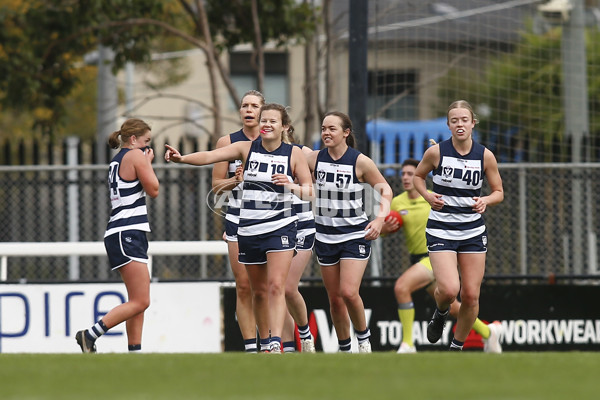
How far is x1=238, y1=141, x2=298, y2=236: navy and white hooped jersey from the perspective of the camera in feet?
28.4

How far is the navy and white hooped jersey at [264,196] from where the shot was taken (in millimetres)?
8664

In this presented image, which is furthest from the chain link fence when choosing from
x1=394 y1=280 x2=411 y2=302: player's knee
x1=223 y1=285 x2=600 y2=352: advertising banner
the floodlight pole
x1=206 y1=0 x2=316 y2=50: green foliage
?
x1=206 y1=0 x2=316 y2=50: green foliage

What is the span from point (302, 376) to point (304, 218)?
3.57 m

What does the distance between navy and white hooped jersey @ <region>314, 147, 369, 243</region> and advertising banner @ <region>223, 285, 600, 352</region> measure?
3.10 metres

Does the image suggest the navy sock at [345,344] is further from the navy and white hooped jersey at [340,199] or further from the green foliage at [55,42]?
the green foliage at [55,42]

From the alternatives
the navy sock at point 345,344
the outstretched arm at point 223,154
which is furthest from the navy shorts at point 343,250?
the outstretched arm at point 223,154

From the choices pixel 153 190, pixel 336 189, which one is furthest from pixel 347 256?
pixel 153 190

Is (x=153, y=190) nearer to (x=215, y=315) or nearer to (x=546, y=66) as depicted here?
(x=215, y=315)

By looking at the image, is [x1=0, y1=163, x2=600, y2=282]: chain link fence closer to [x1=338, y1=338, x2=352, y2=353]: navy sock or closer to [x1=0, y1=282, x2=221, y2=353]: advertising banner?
[x1=0, y1=282, x2=221, y2=353]: advertising banner

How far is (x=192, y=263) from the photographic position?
531 inches

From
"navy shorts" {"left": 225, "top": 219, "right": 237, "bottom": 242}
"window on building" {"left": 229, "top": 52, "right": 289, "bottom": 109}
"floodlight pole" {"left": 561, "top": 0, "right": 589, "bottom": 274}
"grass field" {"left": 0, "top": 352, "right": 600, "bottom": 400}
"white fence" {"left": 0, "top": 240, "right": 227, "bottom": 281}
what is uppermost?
"window on building" {"left": 229, "top": 52, "right": 289, "bottom": 109}

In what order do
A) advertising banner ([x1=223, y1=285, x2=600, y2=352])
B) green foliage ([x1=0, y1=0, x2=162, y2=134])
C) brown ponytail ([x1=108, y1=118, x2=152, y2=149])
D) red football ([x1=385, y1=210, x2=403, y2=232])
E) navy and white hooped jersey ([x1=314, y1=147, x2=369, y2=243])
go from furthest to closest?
green foliage ([x1=0, y1=0, x2=162, y2=134])
advertising banner ([x1=223, y1=285, x2=600, y2=352])
red football ([x1=385, y1=210, x2=403, y2=232])
navy and white hooped jersey ([x1=314, y1=147, x2=369, y2=243])
brown ponytail ([x1=108, y1=118, x2=152, y2=149])

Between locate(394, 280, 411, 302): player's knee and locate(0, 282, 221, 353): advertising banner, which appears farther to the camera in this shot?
locate(0, 282, 221, 353): advertising banner

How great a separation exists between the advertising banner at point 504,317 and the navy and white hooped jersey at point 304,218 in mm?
2593
